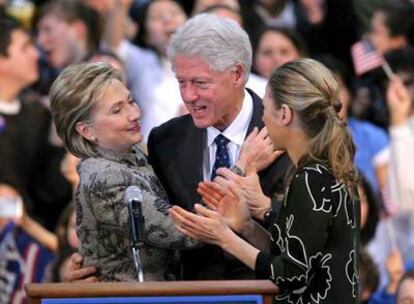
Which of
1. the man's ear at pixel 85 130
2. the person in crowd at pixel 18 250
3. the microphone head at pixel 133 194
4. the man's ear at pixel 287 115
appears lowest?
the person in crowd at pixel 18 250

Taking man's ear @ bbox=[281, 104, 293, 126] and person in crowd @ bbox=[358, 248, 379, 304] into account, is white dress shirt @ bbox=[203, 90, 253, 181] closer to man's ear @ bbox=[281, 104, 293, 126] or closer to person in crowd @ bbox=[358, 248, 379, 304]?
man's ear @ bbox=[281, 104, 293, 126]

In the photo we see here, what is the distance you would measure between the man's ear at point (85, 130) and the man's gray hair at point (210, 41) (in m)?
0.37

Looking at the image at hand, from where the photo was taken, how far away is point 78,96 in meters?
5.32

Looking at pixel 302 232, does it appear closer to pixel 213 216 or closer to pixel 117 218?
pixel 213 216

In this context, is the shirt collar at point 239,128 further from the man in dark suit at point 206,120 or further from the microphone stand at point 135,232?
the microphone stand at point 135,232

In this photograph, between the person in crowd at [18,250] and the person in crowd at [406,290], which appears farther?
the person in crowd at [18,250]

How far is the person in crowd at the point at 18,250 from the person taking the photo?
26.5ft

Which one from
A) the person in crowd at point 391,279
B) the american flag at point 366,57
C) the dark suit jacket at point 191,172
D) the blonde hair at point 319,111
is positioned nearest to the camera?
the blonde hair at point 319,111

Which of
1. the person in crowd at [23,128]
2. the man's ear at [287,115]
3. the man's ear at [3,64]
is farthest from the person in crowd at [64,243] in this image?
the man's ear at [287,115]

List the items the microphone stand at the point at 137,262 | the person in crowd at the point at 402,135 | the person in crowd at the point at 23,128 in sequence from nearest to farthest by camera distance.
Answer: the microphone stand at the point at 137,262
the person in crowd at the point at 23,128
the person in crowd at the point at 402,135

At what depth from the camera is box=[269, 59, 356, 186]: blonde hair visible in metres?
4.92

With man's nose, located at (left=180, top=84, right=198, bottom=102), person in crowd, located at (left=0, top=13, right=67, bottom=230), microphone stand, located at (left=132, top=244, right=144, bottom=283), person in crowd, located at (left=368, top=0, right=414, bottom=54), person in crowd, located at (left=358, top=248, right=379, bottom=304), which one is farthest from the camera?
person in crowd, located at (left=368, top=0, right=414, bottom=54)

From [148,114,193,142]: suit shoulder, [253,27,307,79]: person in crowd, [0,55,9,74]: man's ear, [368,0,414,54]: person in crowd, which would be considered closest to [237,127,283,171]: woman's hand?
[148,114,193,142]: suit shoulder

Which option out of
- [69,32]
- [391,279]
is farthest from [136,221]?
[69,32]
